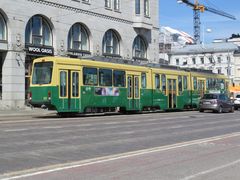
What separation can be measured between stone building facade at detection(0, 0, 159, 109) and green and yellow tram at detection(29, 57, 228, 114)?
910cm

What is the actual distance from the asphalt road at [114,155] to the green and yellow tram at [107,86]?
8.75m

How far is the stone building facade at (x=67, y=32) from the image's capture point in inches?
1485

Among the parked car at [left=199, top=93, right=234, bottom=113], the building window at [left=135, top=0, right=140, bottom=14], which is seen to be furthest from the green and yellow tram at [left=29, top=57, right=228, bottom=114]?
the building window at [left=135, top=0, right=140, bottom=14]

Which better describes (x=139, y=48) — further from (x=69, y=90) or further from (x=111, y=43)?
(x=69, y=90)

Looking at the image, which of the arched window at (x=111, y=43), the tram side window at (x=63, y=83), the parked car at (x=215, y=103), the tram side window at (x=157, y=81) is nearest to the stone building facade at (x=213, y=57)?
the arched window at (x=111, y=43)

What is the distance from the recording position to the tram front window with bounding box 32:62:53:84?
27391 mm

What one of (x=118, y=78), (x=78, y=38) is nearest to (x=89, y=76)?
(x=118, y=78)

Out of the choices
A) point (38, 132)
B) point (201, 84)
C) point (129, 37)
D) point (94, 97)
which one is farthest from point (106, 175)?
point (129, 37)

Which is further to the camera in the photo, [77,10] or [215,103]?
[77,10]

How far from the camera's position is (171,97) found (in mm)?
38531

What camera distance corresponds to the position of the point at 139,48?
176ft

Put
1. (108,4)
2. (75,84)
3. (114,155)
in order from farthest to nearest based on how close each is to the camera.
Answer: (108,4) < (75,84) < (114,155)

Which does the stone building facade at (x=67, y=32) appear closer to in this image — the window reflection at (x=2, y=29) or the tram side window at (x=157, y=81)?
the window reflection at (x=2, y=29)

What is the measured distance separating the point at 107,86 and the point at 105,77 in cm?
60
